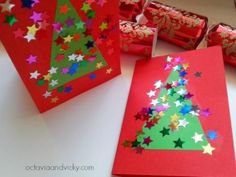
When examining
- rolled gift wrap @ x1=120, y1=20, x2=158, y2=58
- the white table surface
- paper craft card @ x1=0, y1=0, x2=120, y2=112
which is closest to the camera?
paper craft card @ x1=0, y1=0, x2=120, y2=112

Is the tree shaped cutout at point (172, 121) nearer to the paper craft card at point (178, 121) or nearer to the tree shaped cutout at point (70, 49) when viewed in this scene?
the paper craft card at point (178, 121)

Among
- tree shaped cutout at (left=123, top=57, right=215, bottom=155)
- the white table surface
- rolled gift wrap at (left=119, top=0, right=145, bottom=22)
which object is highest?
rolled gift wrap at (left=119, top=0, right=145, bottom=22)

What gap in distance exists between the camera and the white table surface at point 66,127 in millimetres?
609

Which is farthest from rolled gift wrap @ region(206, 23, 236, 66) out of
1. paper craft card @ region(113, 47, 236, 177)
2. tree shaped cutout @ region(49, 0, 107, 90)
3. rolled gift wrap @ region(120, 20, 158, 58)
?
tree shaped cutout @ region(49, 0, 107, 90)

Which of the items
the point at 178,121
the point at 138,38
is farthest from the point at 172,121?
the point at 138,38

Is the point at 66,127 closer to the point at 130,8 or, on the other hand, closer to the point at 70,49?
the point at 70,49

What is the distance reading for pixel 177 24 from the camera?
0.72 m

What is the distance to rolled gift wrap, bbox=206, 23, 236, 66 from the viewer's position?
68cm

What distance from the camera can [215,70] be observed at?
26.8 inches

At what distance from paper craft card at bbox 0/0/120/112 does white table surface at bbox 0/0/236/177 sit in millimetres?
30

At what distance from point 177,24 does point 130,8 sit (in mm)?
120

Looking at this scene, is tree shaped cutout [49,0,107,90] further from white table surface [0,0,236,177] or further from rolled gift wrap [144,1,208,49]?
rolled gift wrap [144,1,208,49]

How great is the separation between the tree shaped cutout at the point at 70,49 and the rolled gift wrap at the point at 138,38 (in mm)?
88

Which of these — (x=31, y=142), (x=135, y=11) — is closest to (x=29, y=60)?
(x=31, y=142)
